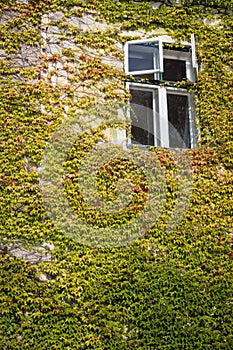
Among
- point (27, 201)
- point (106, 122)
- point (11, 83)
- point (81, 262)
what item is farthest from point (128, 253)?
point (11, 83)

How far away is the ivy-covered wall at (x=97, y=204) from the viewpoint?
18.4 ft

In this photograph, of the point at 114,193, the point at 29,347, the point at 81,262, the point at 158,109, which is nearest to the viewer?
the point at 29,347

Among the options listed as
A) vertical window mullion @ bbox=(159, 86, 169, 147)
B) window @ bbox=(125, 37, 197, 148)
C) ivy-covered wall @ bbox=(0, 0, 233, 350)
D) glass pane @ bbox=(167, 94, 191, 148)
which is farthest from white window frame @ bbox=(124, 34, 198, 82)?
glass pane @ bbox=(167, 94, 191, 148)

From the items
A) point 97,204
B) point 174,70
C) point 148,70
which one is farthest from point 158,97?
point 97,204

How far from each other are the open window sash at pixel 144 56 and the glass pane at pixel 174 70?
8.5 inches

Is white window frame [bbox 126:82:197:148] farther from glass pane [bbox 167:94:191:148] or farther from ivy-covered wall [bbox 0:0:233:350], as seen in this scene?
ivy-covered wall [bbox 0:0:233:350]

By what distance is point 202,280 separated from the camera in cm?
598

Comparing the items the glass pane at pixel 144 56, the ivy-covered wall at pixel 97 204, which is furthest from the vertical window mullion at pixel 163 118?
the glass pane at pixel 144 56

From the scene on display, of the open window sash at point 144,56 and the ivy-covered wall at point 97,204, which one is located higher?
the open window sash at point 144,56

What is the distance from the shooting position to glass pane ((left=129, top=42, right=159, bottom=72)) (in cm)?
691

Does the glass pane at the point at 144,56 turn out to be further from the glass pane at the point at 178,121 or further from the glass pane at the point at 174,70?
the glass pane at the point at 178,121

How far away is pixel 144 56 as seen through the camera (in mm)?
6973

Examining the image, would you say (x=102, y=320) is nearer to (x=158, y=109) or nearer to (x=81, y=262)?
(x=81, y=262)

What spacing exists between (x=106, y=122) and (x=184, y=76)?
150cm
